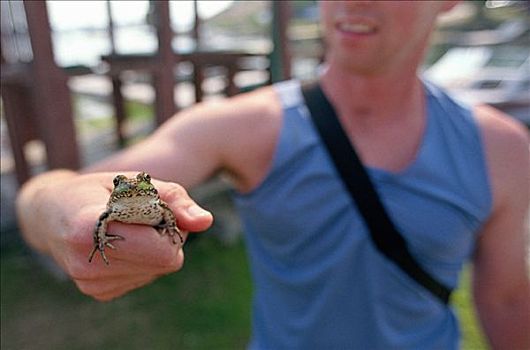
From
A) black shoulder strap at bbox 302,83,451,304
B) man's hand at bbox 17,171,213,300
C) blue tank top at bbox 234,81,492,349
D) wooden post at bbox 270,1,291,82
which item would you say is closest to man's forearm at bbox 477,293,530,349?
blue tank top at bbox 234,81,492,349

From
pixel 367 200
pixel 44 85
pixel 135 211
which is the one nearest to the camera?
pixel 135 211

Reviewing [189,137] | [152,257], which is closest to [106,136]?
[189,137]

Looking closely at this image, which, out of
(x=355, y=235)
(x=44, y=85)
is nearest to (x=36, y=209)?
(x=355, y=235)

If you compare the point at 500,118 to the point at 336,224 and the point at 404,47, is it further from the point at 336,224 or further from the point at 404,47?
the point at 336,224

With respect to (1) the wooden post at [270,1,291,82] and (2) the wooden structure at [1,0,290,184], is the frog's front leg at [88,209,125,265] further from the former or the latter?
(1) the wooden post at [270,1,291,82]

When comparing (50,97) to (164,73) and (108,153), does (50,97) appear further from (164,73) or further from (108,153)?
(108,153)

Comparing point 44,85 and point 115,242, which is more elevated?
point 115,242

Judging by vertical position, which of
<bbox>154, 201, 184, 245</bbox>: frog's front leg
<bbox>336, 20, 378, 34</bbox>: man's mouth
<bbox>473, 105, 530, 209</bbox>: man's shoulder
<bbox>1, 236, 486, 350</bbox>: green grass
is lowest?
<bbox>1, 236, 486, 350</bbox>: green grass

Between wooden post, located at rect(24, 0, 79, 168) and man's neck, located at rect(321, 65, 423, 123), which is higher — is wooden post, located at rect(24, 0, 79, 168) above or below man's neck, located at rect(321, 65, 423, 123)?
below
